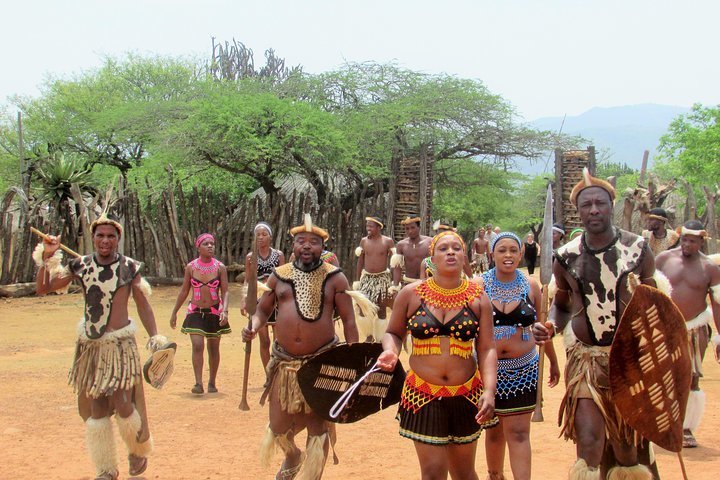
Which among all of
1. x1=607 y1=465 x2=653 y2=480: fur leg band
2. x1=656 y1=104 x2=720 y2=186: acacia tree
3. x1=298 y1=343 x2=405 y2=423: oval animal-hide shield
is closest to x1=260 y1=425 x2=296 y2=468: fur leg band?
x1=298 y1=343 x2=405 y2=423: oval animal-hide shield

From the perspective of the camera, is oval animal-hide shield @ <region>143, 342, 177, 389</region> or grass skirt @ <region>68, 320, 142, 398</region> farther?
oval animal-hide shield @ <region>143, 342, 177, 389</region>

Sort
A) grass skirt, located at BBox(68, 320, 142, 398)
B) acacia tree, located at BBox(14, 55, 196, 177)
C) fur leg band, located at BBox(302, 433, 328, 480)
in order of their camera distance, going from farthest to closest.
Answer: acacia tree, located at BBox(14, 55, 196, 177)
grass skirt, located at BBox(68, 320, 142, 398)
fur leg band, located at BBox(302, 433, 328, 480)

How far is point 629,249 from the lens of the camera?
16.1ft

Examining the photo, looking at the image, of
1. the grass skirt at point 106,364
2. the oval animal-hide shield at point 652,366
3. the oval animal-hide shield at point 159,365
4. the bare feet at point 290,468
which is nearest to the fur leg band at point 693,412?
the oval animal-hide shield at point 652,366

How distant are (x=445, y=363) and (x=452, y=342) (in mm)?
120

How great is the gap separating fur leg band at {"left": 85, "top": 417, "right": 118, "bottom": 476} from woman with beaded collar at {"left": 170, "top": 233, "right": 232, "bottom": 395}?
3.25 meters

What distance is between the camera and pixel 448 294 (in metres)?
4.48

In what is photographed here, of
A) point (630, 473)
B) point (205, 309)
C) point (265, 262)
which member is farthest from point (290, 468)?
Result: point (265, 262)

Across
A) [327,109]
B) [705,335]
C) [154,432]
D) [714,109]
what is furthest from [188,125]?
[714,109]

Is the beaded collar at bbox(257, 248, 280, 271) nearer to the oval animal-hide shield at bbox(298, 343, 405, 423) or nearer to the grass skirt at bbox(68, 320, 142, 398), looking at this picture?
the grass skirt at bbox(68, 320, 142, 398)

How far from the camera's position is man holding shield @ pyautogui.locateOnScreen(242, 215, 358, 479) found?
17.9ft

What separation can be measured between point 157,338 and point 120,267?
2.00 ft

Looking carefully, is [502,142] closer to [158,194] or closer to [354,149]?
[354,149]

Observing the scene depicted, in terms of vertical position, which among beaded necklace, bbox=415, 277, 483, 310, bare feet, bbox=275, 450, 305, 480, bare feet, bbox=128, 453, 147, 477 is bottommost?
bare feet, bbox=128, 453, 147, 477
